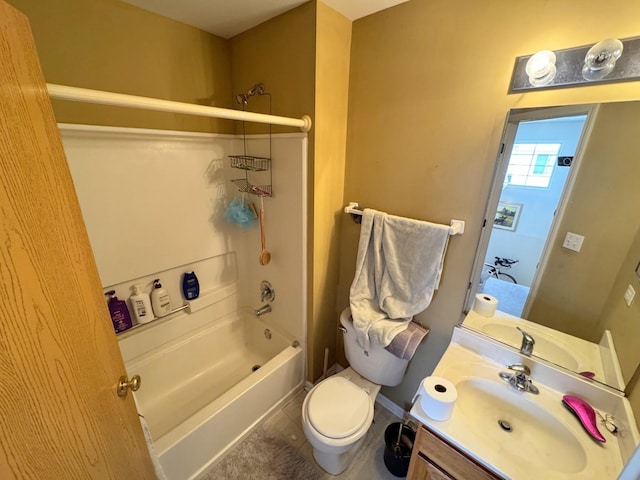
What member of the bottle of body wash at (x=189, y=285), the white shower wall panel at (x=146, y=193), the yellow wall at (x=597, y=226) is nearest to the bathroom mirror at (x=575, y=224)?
the yellow wall at (x=597, y=226)

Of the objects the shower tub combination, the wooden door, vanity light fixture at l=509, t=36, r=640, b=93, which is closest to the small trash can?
the shower tub combination

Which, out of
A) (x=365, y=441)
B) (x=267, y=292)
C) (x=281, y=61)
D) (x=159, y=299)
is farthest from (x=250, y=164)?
(x=365, y=441)

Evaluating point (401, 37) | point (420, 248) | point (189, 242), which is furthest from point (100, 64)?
point (420, 248)

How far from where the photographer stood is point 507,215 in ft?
3.78

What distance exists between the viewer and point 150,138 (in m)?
1.47

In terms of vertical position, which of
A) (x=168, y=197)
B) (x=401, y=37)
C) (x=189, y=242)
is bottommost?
(x=189, y=242)

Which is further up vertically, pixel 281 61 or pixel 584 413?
pixel 281 61

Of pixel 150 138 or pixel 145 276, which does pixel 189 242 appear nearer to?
pixel 145 276

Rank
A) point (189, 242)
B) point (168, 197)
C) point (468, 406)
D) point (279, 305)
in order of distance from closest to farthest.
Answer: point (468, 406)
point (168, 197)
point (189, 242)
point (279, 305)

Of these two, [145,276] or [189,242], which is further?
[189,242]

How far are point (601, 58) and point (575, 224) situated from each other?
0.56 m

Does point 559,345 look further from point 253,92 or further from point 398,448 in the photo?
point 253,92

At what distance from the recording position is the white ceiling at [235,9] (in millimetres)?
1246

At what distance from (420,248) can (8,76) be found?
1.42m
